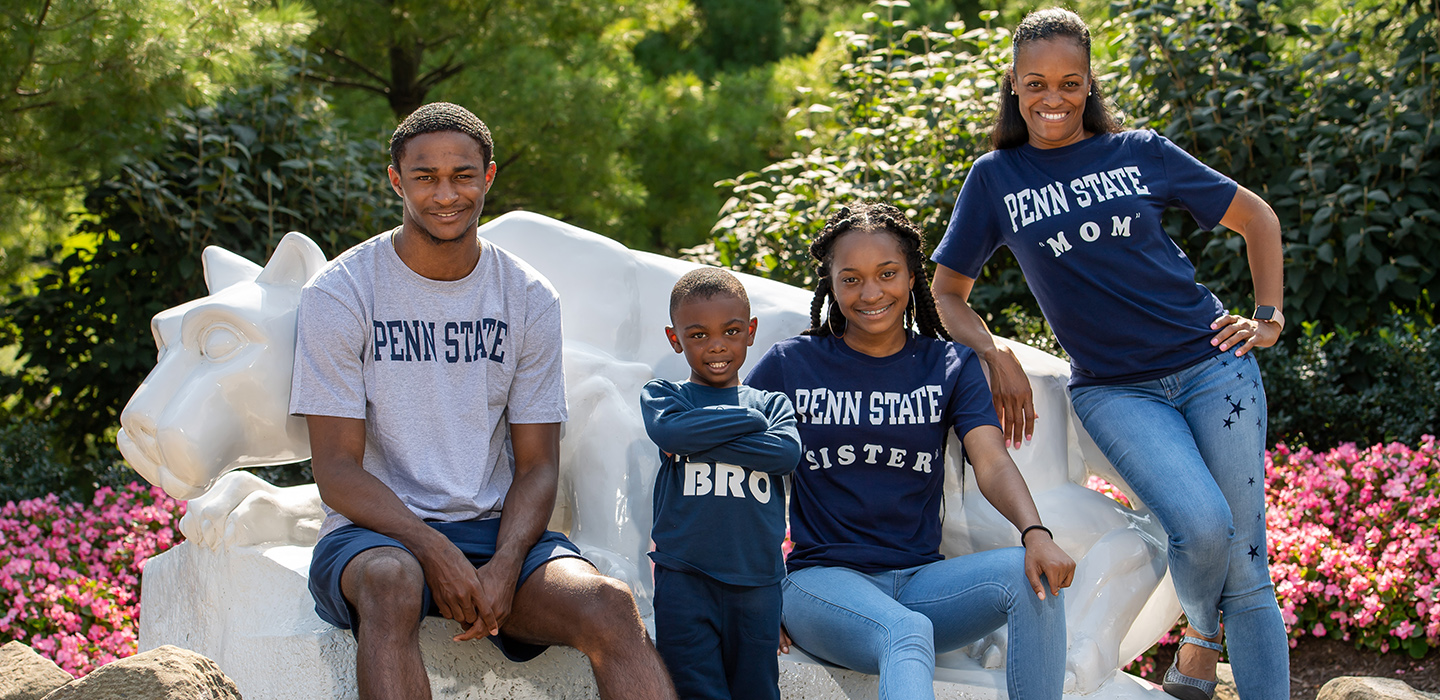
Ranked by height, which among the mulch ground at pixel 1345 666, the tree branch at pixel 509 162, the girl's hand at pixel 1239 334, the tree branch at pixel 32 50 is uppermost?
the tree branch at pixel 32 50

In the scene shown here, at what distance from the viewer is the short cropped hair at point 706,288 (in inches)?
105

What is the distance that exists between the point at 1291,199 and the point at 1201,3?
1.14 metres

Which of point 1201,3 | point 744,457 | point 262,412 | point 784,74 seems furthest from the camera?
point 784,74

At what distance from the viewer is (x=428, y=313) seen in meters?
2.62

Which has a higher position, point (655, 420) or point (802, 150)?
point (802, 150)

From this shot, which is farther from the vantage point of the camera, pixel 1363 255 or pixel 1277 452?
pixel 1363 255

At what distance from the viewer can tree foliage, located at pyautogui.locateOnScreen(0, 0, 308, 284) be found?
4.28m

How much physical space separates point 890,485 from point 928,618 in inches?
13.4

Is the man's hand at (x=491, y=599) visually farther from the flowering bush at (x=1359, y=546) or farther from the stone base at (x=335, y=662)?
the flowering bush at (x=1359, y=546)

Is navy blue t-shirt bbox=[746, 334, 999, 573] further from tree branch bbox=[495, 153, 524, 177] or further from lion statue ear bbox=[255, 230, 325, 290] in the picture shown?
tree branch bbox=[495, 153, 524, 177]

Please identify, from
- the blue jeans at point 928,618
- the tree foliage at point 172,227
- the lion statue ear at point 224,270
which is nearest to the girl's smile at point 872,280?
the blue jeans at point 928,618

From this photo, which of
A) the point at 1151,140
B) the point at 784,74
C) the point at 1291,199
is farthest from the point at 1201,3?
the point at 784,74

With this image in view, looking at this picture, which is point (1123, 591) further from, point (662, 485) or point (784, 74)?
point (784, 74)

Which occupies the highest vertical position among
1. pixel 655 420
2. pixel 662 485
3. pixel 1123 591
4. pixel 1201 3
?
pixel 1201 3
